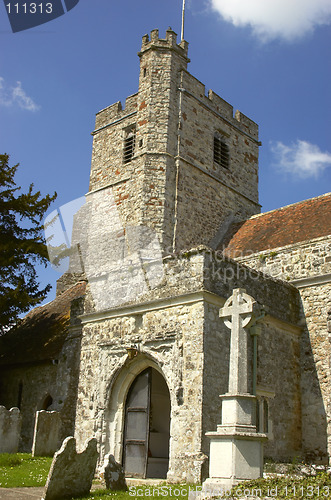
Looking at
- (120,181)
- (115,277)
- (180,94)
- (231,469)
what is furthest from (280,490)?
(180,94)

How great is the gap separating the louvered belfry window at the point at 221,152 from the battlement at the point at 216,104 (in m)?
1.19

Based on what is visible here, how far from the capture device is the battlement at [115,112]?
803 inches

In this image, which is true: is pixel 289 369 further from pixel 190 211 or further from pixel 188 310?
pixel 190 211

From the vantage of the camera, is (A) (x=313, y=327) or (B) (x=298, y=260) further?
(B) (x=298, y=260)

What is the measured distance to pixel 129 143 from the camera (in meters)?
20.0

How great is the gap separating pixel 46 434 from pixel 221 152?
41.0ft

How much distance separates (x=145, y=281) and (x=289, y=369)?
12.9 ft

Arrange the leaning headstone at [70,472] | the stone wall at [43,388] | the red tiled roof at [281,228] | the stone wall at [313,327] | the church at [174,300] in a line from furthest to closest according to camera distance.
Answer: the stone wall at [43,388], the red tiled roof at [281,228], the stone wall at [313,327], the church at [174,300], the leaning headstone at [70,472]

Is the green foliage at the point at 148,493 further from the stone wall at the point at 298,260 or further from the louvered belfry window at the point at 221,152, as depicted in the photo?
the louvered belfry window at the point at 221,152

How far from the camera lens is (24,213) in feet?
62.6

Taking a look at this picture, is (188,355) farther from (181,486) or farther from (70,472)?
(70,472)

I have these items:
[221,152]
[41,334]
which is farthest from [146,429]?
[221,152]

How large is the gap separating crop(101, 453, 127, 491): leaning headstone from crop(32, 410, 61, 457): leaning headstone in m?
5.60

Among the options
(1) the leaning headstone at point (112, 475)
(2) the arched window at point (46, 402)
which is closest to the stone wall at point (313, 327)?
(1) the leaning headstone at point (112, 475)
